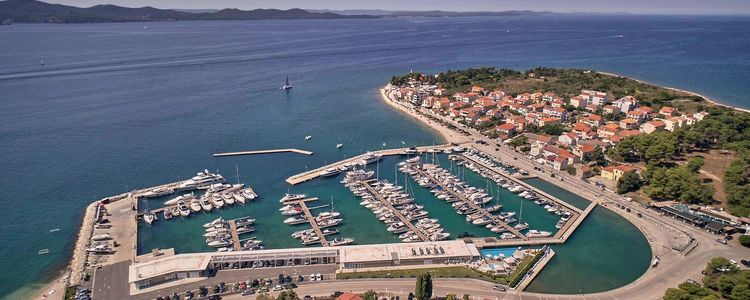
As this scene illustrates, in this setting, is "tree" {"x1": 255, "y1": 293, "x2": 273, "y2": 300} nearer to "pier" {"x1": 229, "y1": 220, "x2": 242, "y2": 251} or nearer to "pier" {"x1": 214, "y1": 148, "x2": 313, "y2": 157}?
"pier" {"x1": 229, "y1": 220, "x2": 242, "y2": 251}

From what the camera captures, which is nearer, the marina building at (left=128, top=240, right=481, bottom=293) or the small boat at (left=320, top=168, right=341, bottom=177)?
the marina building at (left=128, top=240, right=481, bottom=293)

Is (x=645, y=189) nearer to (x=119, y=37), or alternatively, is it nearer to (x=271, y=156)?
(x=271, y=156)

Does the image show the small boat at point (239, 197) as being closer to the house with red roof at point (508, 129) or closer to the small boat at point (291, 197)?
the small boat at point (291, 197)

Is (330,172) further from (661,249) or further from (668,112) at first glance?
(668,112)

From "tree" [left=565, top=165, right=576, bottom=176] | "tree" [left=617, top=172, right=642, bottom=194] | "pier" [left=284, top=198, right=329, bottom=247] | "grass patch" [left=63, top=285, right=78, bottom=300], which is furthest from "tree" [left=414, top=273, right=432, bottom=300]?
"tree" [left=565, top=165, right=576, bottom=176]

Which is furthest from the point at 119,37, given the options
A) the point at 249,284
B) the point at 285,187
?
the point at 249,284

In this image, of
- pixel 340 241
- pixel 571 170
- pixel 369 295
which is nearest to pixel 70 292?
pixel 340 241
